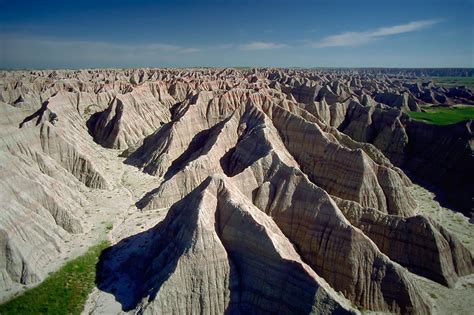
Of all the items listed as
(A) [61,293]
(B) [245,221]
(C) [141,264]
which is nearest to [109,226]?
(C) [141,264]

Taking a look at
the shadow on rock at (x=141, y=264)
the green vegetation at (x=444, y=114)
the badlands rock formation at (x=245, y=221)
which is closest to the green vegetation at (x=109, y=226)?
the badlands rock formation at (x=245, y=221)

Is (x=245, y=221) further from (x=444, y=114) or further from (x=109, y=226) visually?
(x=444, y=114)

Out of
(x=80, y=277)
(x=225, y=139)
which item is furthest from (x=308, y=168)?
(x=80, y=277)

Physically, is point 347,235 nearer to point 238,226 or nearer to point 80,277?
point 238,226

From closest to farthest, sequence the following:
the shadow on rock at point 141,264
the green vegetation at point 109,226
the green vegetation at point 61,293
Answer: the shadow on rock at point 141,264 → the green vegetation at point 61,293 → the green vegetation at point 109,226

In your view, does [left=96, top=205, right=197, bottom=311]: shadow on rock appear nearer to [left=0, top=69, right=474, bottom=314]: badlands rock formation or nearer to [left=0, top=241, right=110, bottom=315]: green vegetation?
[left=0, top=69, right=474, bottom=314]: badlands rock formation

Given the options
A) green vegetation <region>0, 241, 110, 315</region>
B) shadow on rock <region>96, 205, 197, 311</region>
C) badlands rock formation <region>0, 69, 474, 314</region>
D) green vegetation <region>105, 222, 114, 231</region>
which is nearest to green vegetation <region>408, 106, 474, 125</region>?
badlands rock formation <region>0, 69, 474, 314</region>

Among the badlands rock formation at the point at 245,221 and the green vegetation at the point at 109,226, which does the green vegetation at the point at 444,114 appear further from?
the green vegetation at the point at 109,226

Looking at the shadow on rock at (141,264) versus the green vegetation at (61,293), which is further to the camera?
the green vegetation at (61,293)
